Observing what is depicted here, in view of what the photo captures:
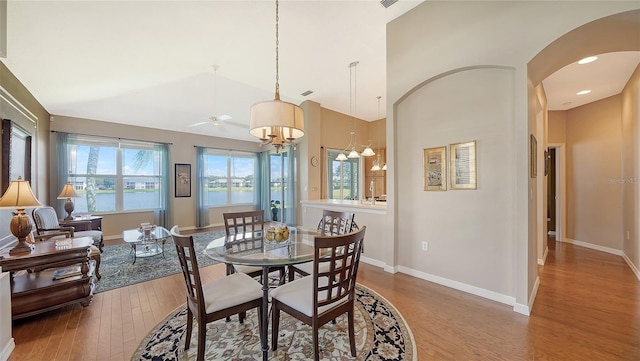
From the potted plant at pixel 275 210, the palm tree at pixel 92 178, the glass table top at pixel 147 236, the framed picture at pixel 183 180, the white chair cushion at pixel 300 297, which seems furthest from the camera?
the potted plant at pixel 275 210

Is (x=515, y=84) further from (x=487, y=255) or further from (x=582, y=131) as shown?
(x=582, y=131)

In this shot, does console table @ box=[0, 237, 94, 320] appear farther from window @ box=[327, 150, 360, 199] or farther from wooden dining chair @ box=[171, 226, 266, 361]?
window @ box=[327, 150, 360, 199]

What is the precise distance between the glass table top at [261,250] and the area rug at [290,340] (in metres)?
0.72

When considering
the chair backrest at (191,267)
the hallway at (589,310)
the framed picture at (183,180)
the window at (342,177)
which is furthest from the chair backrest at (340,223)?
the framed picture at (183,180)

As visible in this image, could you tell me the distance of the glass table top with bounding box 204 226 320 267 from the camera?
5.94 ft

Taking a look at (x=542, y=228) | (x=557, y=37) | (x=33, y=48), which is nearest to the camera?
(x=557, y=37)

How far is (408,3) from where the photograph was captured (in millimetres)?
3059

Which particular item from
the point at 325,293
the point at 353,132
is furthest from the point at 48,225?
the point at 353,132

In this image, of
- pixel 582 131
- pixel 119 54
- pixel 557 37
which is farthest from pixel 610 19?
pixel 119 54

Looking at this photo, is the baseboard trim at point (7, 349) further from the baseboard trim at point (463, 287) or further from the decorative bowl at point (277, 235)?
the baseboard trim at point (463, 287)

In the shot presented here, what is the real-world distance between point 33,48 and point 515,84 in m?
5.49

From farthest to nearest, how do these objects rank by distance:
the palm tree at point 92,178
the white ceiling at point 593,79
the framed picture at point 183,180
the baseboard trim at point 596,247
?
the framed picture at point 183,180
the palm tree at point 92,178
the baseboard trim at point 596,247
the white ceiling at point 593,79

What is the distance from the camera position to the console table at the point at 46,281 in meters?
2.17

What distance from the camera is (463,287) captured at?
2846 millimetres
